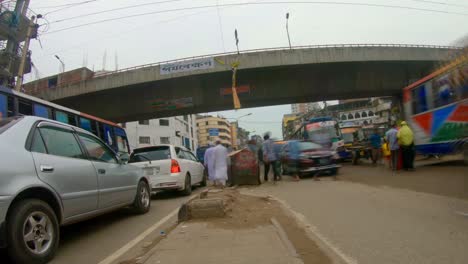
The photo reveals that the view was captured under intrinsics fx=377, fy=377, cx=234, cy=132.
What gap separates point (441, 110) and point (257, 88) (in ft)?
47.4

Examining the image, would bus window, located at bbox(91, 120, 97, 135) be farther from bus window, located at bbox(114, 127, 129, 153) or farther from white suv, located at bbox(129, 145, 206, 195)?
white suv, located at bbox(129, 145, 206, 195)

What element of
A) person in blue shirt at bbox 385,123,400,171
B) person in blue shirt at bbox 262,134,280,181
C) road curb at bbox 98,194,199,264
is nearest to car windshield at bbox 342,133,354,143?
person in blue shirt at bbox 385,123,400,171

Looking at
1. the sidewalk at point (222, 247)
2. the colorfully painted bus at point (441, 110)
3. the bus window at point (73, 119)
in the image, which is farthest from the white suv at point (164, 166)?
the colorfully painted bus at point (441, 110)

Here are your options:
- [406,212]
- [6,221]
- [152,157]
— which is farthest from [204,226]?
[152,157]

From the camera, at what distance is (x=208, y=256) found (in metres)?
4.23

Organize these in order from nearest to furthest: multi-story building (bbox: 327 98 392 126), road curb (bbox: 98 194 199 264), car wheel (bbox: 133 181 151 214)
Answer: road curb (bbox: 98 194 199 264) → car wheel (bbox: 133 181 151 214) → multi-story building (bbox: 327 98 392 126)

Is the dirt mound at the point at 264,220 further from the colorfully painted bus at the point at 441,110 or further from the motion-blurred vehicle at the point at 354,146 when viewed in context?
the motion-blurred vehicle at the point at 354,146

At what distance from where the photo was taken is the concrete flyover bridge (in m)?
24.2

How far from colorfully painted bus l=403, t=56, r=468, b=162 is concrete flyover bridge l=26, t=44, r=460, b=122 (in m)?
9.97

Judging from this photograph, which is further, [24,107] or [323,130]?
[323,130]

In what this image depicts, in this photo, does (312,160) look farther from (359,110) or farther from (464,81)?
(359,110)

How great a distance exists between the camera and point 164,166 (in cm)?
1066

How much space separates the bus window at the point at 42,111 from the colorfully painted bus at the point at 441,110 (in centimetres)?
1139

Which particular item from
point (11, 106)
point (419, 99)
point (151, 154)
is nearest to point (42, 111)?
point (11, 106)
